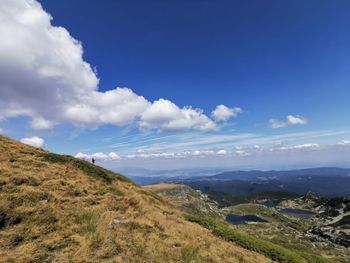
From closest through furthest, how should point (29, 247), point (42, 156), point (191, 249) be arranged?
point (29, 247) < point (191, 249) < point (42, 156)

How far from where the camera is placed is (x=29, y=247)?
44.0 feet

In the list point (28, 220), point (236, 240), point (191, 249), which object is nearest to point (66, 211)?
point (28, 220)

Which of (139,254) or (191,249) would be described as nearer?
(139,254)

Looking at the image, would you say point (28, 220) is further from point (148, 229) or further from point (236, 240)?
point (236, 240)

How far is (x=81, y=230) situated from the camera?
15.9 metres

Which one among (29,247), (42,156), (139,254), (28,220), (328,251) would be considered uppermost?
(42,156)

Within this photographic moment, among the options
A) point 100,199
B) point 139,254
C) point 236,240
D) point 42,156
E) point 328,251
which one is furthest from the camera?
point 328,251

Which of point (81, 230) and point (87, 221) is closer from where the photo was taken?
point (81, 230)

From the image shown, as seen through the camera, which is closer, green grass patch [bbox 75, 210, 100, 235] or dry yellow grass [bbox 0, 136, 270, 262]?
dry yellow grass [bbox 0, 136, 270, 262]

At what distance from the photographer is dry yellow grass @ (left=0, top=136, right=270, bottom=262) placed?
1379 cm

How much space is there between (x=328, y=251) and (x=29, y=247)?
13922cm

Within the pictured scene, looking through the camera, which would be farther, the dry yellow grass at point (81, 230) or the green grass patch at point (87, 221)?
the green grass patch at point (87, 221)

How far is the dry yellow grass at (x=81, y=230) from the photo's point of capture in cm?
1379

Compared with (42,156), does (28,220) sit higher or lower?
lower
